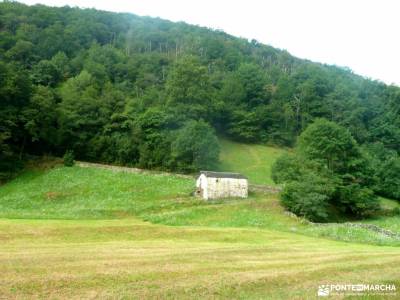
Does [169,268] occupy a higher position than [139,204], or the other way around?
[169,268]

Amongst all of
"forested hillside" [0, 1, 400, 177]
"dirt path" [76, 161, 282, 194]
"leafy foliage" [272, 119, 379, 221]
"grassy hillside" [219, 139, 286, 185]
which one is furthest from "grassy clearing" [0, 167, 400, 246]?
"grassy hillside" [219, 139, 286, 185]

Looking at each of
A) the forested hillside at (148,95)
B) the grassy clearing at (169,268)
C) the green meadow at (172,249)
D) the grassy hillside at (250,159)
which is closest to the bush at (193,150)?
the forested hillside at (148,95)

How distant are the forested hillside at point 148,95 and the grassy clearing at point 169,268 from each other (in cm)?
3908

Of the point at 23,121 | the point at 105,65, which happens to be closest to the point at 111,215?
the point at 23,121

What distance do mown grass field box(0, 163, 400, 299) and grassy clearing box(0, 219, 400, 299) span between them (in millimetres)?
36

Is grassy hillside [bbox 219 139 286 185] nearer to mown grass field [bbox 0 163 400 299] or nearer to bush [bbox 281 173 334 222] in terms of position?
bush [bbox 281 173 334 222]

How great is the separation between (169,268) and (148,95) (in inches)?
2767

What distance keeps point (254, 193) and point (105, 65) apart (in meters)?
63.1

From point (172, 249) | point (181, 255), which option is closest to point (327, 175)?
point (172, 249)

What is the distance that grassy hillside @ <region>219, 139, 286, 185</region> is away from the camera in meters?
69.2

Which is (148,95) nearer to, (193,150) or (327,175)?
(193,150)

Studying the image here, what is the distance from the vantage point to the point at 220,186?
50.0 meters

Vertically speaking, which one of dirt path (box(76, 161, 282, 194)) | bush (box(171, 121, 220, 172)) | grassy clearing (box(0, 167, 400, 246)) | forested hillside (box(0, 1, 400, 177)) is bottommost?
grassy clearing (box(0, 167, 400, 246))

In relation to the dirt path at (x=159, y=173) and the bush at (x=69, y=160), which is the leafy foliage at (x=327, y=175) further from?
the bush at (x=69, y=160)
